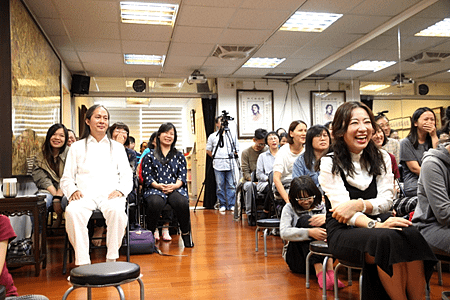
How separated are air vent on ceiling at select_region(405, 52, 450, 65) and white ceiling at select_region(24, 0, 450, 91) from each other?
0.05 meters

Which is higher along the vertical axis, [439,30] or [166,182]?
[439,30]

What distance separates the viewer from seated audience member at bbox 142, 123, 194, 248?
13.4ft

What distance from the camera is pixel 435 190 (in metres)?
2.03

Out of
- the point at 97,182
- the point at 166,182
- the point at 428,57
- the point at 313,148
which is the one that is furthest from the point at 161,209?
the point at 428,57

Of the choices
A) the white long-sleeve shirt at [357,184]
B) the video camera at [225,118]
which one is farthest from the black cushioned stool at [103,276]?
the video camera at [225,118]

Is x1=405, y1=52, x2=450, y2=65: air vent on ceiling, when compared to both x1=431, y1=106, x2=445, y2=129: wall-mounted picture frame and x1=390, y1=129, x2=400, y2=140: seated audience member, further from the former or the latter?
x1=390, y1=129, x2=400, y2=140: seated audience member

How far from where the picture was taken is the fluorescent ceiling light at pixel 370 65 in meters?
5.58

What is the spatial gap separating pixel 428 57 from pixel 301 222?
3009mm

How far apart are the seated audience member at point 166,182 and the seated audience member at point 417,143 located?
2.14 meters

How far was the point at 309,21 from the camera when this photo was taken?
5.29 m

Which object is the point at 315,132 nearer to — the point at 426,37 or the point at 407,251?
the point at 407,251

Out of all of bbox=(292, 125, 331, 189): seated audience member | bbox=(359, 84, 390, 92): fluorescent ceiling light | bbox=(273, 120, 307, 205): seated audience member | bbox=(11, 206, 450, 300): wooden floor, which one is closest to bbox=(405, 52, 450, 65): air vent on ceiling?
bbox=(359, 84, 390, 92): fluorescent ceiling light

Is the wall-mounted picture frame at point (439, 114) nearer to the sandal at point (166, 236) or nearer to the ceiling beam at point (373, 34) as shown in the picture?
the ceiling beam at point (373, 34)

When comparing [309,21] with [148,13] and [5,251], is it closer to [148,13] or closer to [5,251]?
[148,13]
